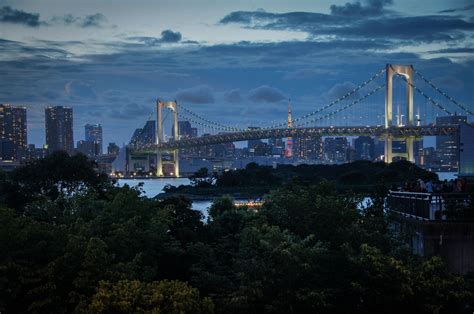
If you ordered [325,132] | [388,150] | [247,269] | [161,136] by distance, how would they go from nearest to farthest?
[247,269] < [388,150] < [325,132] < [161,136]

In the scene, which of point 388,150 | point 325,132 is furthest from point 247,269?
point 325,132

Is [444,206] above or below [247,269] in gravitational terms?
above

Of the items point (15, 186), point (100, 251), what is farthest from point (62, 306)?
point (15, 186)

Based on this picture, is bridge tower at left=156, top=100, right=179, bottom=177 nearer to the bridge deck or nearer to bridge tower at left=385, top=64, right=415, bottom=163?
the bridge deck

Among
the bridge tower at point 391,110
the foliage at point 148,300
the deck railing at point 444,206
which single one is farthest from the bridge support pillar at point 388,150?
the foliage at point 148,300

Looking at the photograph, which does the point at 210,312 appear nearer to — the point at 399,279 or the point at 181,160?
the point at 399,279

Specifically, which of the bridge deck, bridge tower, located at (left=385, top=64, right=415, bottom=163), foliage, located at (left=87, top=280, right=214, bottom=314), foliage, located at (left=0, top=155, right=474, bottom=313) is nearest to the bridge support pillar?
bridge tower, located at (left=385, top=64, right=415, bottom=163)

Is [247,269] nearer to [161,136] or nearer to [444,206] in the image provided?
[444,206]

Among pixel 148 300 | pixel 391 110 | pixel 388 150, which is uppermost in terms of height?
pixel 391 110

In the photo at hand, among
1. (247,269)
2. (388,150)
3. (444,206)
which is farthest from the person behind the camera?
(388,150)

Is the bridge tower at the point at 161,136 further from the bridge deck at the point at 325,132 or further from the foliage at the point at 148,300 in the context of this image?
the foliage at the point at 148,300

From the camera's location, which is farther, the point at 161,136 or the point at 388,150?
the point at 161,136
